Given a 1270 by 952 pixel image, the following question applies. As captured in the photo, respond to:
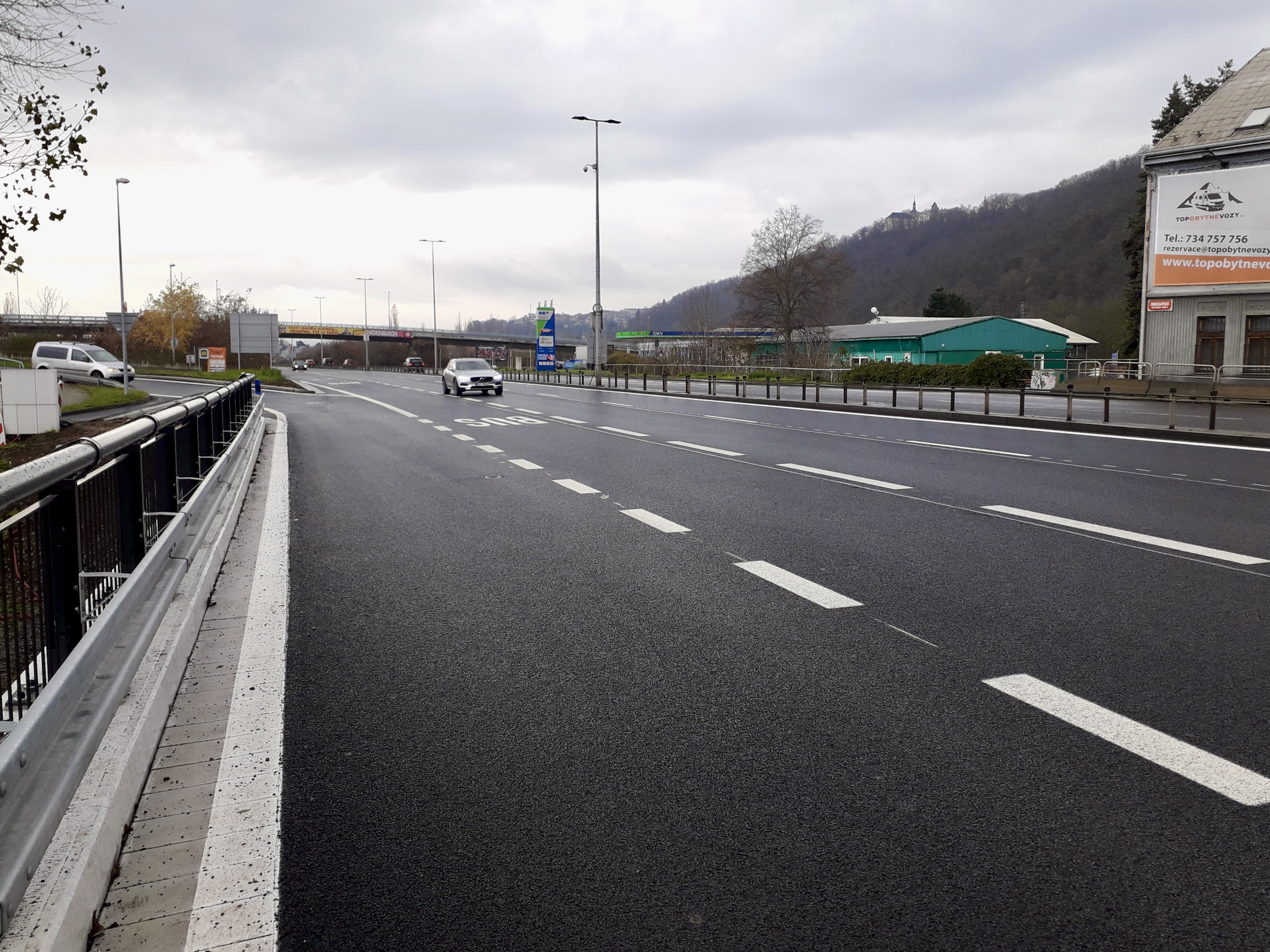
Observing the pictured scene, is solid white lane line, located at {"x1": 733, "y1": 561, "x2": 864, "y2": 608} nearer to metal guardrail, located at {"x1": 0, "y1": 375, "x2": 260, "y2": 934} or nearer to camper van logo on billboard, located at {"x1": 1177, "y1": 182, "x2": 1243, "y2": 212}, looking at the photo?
metal guardrail, located at {"x1": 0, "y1": 375, "x2": 260, "y2": 934}

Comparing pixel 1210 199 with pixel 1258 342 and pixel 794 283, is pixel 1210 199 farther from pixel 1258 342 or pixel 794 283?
pixel 794 283

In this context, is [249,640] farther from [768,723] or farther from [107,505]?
[768,723]

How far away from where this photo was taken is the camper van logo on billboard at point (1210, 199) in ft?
139

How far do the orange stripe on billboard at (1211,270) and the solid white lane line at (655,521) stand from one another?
42295 millimetres

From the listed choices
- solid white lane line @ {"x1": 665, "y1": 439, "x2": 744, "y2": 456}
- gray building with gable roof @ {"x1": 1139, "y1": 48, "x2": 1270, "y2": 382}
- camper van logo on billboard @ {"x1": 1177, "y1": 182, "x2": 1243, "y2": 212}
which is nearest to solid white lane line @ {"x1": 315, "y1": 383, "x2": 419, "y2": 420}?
solid white lane line @ {"x1": 665, "y1": 439, "x2": 744, "y2": 456}

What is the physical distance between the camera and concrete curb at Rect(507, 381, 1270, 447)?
18344 mm

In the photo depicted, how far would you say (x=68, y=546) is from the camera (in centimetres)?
385

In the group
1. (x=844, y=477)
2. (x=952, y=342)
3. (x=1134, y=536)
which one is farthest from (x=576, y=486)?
(x=952, y=342)

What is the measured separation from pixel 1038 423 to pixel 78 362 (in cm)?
4968

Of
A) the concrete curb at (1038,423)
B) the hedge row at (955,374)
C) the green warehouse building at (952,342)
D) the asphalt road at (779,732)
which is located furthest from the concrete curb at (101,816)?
the green warehouse building at (952,342)

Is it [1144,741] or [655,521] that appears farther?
[655,521]

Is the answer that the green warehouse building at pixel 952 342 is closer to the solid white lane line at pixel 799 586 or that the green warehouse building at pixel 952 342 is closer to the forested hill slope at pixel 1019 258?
the forested hill slope at pixel 1019 258

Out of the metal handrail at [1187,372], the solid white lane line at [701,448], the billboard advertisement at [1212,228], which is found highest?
the billboard advertisement at [1212,228]

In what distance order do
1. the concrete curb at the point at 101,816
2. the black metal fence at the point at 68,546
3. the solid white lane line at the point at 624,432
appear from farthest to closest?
the solid white lane line at the point at 624,432 → the black metal fence at the point at 68,546 → the concrete curb at the point at 101,816
